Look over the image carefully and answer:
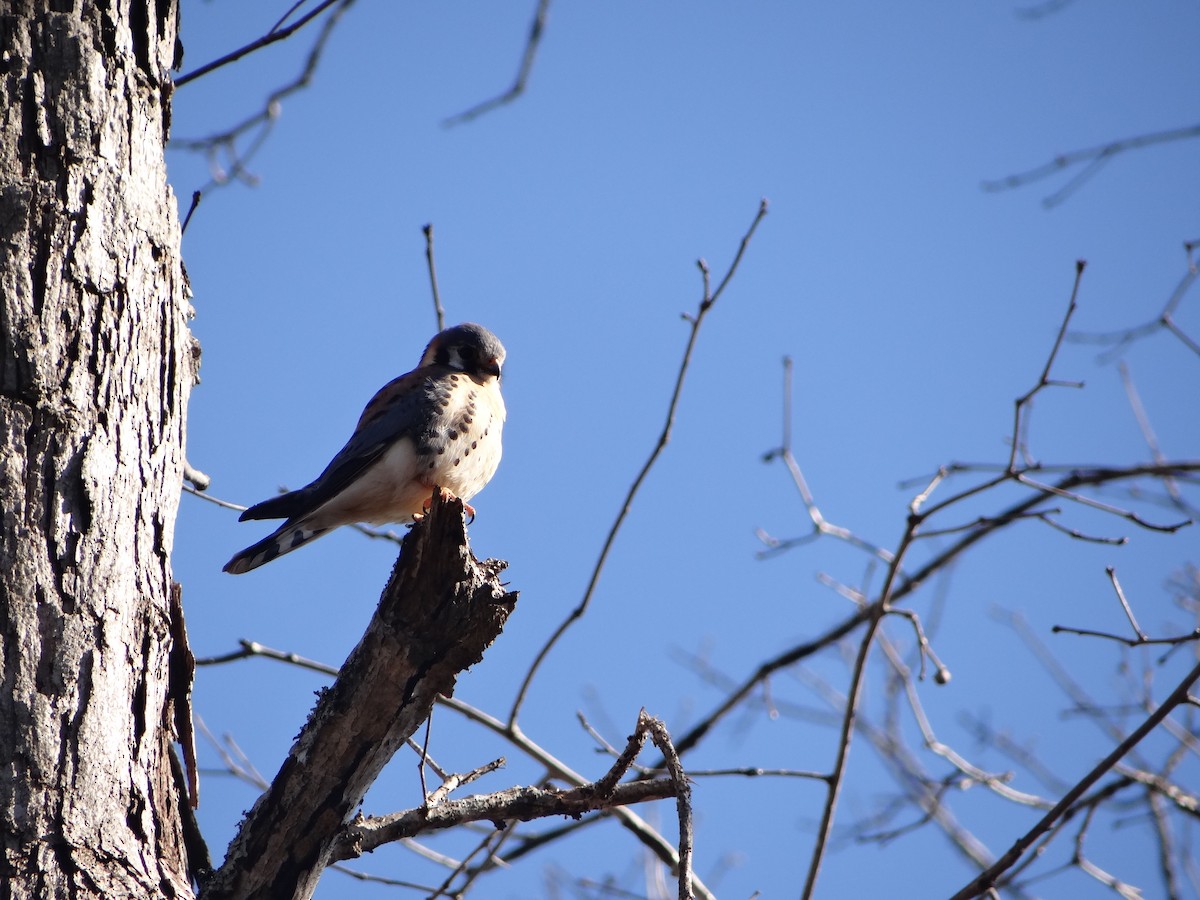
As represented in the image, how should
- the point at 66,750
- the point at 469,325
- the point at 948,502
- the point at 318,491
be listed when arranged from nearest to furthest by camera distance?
the point at 66,750 → the point at 948,502 → the point at 318,491 → the point at 469,325

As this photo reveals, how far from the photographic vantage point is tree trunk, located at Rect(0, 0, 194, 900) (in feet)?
6.21

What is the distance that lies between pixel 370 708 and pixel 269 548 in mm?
1398

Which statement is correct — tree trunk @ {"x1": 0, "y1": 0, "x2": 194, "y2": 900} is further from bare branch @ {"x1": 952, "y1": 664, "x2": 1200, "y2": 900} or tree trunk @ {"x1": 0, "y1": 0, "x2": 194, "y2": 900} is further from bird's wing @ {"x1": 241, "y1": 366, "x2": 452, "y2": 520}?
bare branch @ {"x1": 952, "y1": 664, "x2": 1200, "y2": 900}

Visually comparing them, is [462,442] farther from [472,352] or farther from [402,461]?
[472,352]

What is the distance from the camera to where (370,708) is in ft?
7.02

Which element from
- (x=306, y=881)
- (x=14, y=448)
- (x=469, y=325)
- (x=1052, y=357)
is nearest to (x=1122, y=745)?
(x=1052, y=357)

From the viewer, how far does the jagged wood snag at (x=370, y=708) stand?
2.10 m

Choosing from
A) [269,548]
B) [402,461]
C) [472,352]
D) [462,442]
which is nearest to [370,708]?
[269,548]

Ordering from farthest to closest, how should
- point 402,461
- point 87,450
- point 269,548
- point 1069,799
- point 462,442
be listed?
point 462,442 → point 402,461 → point 269,548 → point 1069,799 → point 87,450

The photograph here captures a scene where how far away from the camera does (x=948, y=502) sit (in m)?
2.90

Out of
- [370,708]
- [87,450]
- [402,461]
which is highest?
[402,461]

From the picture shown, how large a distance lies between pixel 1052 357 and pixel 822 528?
101cm

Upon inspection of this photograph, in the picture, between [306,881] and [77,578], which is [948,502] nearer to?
[306,881]

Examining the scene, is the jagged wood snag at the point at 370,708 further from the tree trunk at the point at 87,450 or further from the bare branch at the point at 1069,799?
the bare branch at the point at 1069,799
